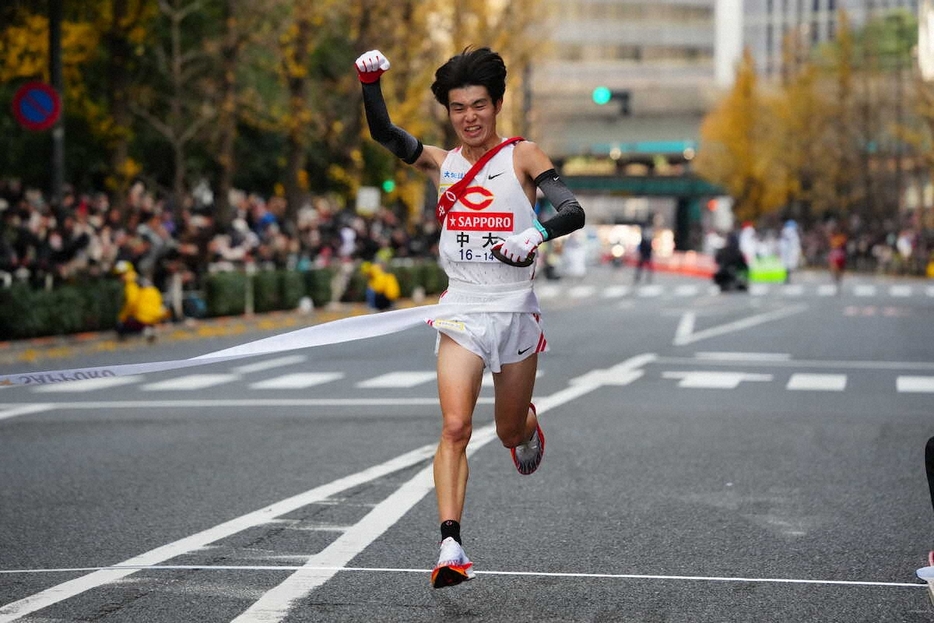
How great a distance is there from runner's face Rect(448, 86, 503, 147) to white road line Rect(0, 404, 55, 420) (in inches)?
315

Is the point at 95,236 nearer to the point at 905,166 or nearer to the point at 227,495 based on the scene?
the point at 227,495

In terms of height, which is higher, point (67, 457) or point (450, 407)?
point (450, 407)

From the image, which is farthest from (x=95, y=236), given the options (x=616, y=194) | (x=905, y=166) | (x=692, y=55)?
(x=692, y=55)

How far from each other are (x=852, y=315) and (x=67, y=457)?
23813 mm

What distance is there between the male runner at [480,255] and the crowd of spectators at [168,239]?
51.2ft

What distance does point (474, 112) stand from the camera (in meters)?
6.88

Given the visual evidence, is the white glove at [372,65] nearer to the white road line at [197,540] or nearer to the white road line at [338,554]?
the white road line at [338,554]

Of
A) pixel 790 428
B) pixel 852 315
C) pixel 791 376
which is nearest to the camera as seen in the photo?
pixel 790 428

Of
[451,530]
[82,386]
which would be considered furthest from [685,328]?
[451,530]

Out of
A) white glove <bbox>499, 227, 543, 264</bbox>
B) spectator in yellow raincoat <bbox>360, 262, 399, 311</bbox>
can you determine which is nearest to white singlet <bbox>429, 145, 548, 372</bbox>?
white glove <bbox>499, 227, 543, 264</bbox>

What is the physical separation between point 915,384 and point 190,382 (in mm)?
7208

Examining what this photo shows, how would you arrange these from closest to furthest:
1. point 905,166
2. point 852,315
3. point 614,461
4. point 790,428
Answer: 1. point 614,461
2. point 790,428
3. point 852,315
4. point 905,166

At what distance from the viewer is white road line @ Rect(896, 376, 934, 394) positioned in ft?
55.4

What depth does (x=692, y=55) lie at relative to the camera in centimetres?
13150
